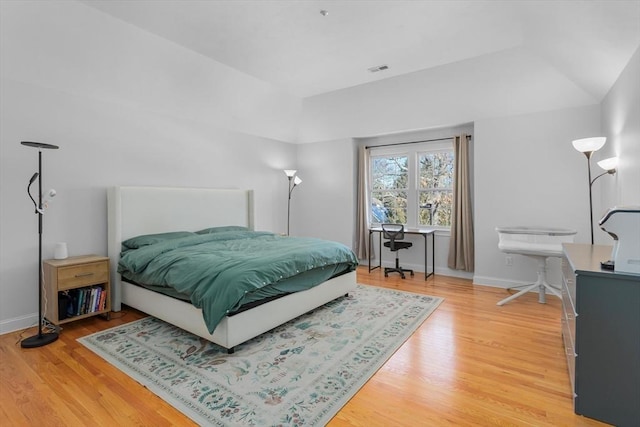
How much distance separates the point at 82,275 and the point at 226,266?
1604 mm

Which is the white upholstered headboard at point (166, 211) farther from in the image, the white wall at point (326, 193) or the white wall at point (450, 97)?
the white wall at point (450, 97)

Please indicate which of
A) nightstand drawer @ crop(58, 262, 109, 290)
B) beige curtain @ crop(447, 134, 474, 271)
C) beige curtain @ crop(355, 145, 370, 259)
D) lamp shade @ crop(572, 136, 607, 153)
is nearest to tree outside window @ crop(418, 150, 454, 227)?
beige curtain @ crop(447, 134, 474, 271)

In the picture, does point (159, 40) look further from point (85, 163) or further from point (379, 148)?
point (379, 148)

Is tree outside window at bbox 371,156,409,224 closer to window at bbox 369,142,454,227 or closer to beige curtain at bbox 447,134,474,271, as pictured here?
window at bbox 369,142,454,227

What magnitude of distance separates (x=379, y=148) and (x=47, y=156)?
471 cm

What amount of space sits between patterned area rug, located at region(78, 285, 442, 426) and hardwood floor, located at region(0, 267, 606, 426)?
0.10m

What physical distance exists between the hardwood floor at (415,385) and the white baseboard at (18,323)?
0.53ft

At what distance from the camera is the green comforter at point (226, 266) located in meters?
2.46

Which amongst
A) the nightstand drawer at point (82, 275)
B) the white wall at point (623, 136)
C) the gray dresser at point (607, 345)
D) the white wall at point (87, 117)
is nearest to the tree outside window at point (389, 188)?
the white wall at point (87, 117)

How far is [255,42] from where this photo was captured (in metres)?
3.33

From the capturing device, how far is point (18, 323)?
3041 mm

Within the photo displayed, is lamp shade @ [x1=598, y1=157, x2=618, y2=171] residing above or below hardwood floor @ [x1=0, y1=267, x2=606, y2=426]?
above

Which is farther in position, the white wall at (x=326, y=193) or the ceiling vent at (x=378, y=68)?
the white wall at (x=326, y=193)

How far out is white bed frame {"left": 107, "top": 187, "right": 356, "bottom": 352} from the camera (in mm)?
2639
